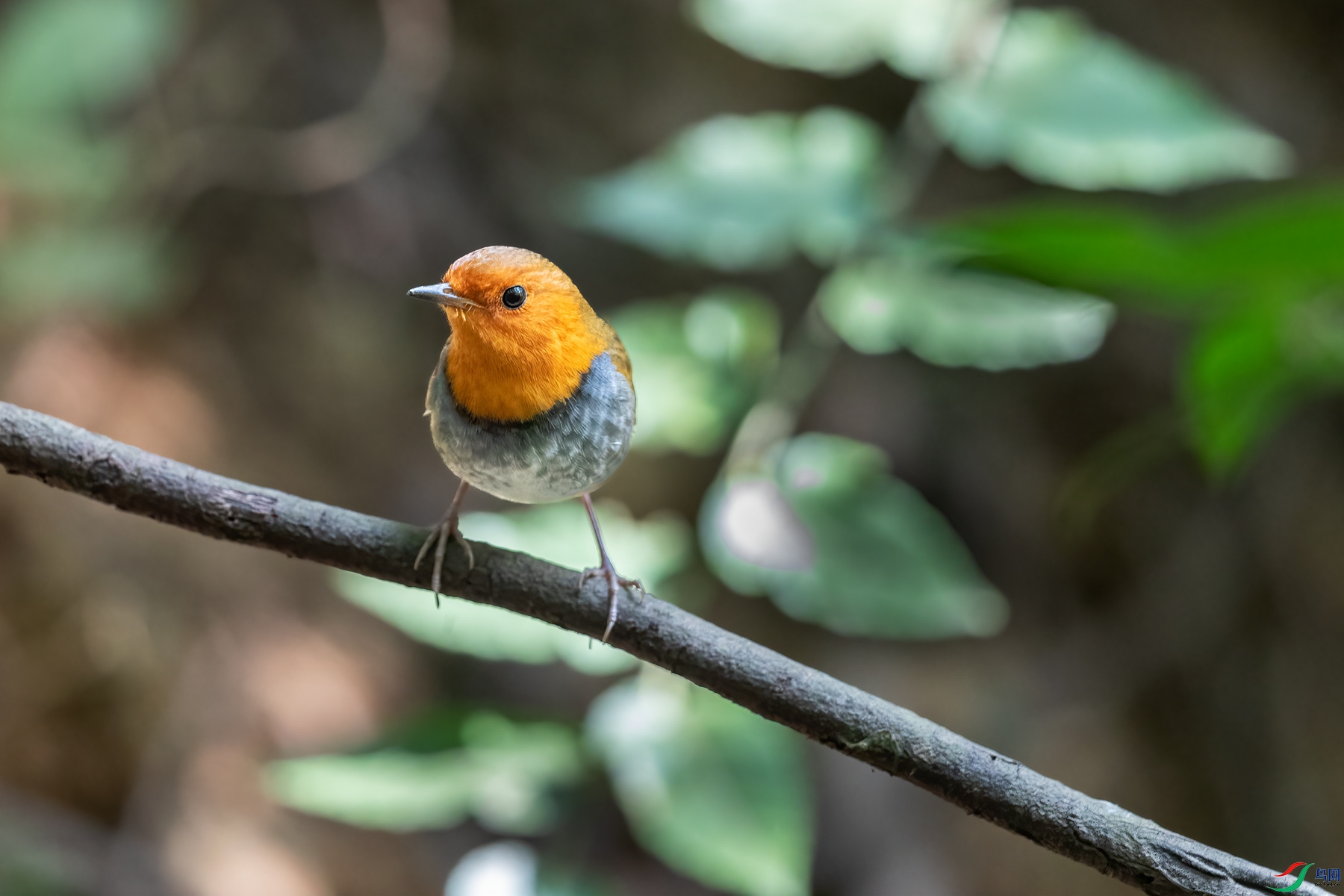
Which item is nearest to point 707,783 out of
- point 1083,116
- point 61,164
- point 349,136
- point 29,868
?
point 1083,116

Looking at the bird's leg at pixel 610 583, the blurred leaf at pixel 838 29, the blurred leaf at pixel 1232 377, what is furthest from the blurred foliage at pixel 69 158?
the blurred leaf at pixel 1232 377

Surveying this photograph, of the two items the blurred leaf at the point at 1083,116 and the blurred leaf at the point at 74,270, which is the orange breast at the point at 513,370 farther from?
the blurred leaf at the point at 74,270

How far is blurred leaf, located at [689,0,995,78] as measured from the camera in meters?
2.59

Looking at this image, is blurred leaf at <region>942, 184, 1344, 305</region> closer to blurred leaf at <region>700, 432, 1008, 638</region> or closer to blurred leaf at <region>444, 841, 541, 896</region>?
blurred leaf at <region>700, 432, 1008, 638</region>

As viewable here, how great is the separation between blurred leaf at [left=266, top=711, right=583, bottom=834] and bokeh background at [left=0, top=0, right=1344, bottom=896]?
0.01m

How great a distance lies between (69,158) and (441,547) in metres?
2.78

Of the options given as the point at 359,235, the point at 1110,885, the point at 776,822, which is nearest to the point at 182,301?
the point at 359,235

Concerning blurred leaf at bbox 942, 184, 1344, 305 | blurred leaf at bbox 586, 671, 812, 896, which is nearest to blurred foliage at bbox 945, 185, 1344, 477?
blurred leaf at bbox 942, 184, 1344, 305

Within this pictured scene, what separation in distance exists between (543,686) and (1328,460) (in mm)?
3150

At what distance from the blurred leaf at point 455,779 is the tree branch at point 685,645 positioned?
104 cm

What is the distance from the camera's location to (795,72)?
398 centimetres

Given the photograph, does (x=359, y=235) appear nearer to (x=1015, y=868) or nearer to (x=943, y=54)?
(x=943, y=54)

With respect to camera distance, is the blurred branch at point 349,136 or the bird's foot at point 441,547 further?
the blurred branch at point 349,136

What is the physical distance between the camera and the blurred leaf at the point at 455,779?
2.26 meters
